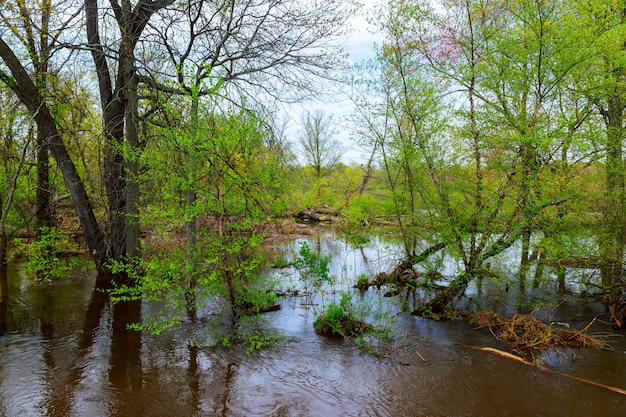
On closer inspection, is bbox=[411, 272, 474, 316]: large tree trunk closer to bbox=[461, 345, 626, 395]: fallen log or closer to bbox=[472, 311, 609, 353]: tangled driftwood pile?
bbox=[472, 311, 609, 353]: tangled driftwood pile

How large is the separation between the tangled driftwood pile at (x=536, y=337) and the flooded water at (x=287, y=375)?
205mm

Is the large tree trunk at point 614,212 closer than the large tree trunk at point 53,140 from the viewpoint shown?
Yes

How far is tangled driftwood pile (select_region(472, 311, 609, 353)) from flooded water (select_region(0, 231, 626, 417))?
0.21 meters

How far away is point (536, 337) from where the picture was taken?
6527 mm

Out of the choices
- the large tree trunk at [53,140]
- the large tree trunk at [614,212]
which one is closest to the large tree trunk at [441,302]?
the large tree trunk at [614,212]

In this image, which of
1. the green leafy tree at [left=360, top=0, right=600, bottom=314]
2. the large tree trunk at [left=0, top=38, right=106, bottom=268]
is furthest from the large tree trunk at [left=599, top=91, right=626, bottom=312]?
the large tree trunk at [left=0, top=38, right=106, bottom=268]

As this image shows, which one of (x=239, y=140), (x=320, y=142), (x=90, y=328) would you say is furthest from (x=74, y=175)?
(x=320, y=142)

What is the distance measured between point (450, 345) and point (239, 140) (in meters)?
4.91

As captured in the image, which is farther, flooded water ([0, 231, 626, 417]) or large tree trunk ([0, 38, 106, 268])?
large tree trunk ([0, 38, 106, 268])

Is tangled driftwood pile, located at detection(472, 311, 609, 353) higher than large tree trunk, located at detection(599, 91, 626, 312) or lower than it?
lower

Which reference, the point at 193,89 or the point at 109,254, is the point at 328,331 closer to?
the point at 193,89

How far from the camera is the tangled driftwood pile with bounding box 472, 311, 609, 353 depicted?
6.50 m

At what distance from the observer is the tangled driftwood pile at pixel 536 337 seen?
6.50m

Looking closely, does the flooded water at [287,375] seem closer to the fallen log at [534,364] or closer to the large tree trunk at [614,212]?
the fallen log at [534,364]
